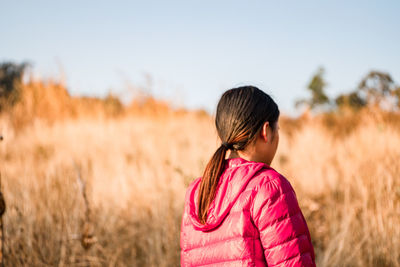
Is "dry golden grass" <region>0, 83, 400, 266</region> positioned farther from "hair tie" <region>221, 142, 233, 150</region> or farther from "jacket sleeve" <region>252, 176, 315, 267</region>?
"jacket sleeve" <region>252, 176, 315, 267</region>

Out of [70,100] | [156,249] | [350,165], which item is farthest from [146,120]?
[156,249]

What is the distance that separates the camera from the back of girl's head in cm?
133

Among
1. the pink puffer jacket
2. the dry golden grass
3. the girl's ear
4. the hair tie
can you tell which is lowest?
the dry golden grass

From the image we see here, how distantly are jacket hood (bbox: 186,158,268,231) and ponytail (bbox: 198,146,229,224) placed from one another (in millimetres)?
16

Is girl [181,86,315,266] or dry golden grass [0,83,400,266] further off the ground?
girl [181,86,315,266]

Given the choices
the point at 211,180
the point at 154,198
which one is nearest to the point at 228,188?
the point at 211,180

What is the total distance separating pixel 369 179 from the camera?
3365 mm

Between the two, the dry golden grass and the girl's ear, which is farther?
the dry golden grass

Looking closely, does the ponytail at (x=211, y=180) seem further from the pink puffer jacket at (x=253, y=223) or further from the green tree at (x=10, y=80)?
the green tree at (x=10, y=80)

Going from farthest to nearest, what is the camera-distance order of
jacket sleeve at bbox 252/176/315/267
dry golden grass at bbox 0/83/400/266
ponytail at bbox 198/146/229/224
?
dry golden grass at bbox 0/83/400/266, ponytail at bbox 198/146/229/224, jacket sleeve at bbox 252/176/315/267

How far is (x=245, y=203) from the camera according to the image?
4.03ft

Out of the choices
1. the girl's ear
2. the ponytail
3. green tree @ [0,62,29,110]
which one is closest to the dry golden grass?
the ponytail

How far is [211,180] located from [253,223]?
21 cm

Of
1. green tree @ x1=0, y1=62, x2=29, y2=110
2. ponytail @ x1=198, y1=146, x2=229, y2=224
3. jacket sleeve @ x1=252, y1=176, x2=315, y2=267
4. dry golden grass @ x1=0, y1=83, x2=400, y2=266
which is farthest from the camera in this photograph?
green tree @ x1=0, y1=62, x2=29, y2=110
